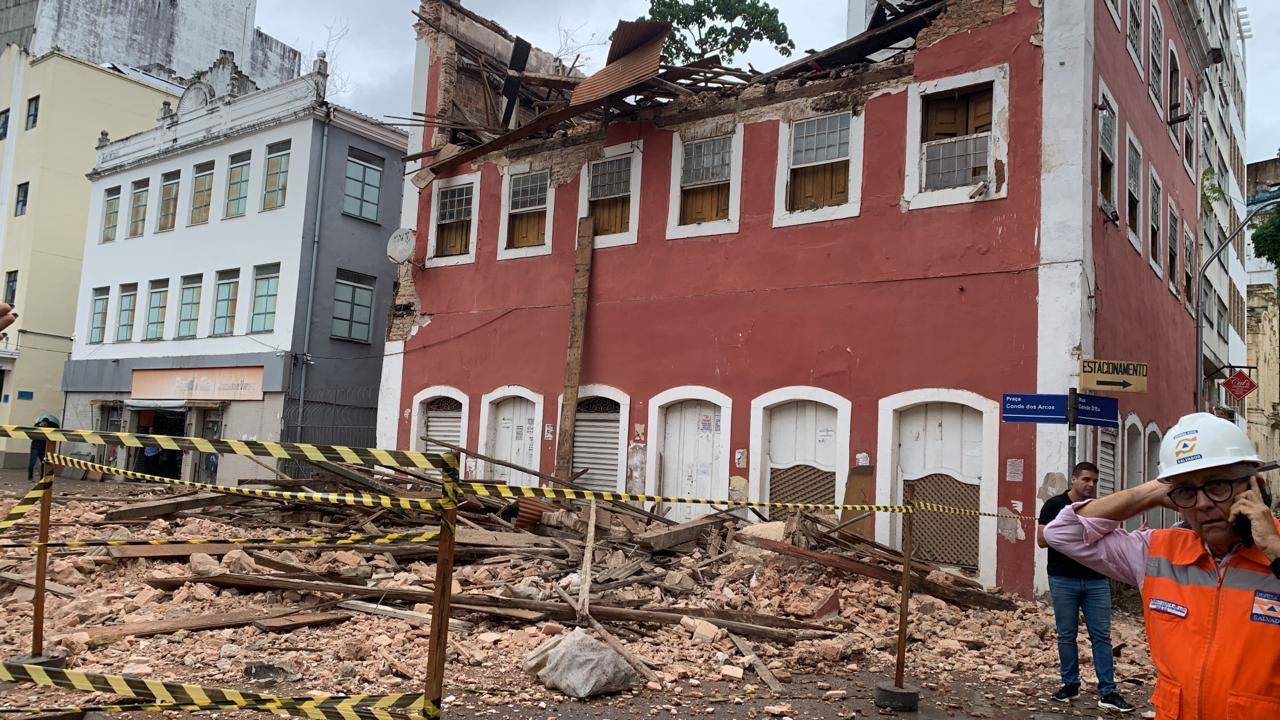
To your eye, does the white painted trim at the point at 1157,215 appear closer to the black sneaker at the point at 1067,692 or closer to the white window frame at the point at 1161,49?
the white window frame at the point at 1161,49

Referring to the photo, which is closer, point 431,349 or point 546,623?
point 546,623

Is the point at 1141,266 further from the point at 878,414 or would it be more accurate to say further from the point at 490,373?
the point at 490,373

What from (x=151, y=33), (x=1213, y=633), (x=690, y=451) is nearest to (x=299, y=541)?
(x=1213, y=633)

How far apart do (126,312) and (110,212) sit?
3523mm

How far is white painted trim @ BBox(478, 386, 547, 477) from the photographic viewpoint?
17.3 meters

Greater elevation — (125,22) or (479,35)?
(125,22)

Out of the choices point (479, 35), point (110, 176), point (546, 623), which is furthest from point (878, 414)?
point (110, 176)

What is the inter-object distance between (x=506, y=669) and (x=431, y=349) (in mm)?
12456

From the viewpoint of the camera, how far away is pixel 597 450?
55.1 ft

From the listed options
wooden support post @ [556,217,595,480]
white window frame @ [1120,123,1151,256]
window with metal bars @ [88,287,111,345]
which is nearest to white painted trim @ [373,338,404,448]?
wooden support post @ [556,217,595,480]

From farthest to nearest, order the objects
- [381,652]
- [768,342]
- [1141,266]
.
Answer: [1141,266] → [768,342] → [381,652]

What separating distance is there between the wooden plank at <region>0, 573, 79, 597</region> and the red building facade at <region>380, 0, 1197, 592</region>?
8725 mm

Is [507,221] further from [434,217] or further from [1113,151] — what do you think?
[1113,151]

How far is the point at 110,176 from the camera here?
29047 mm
